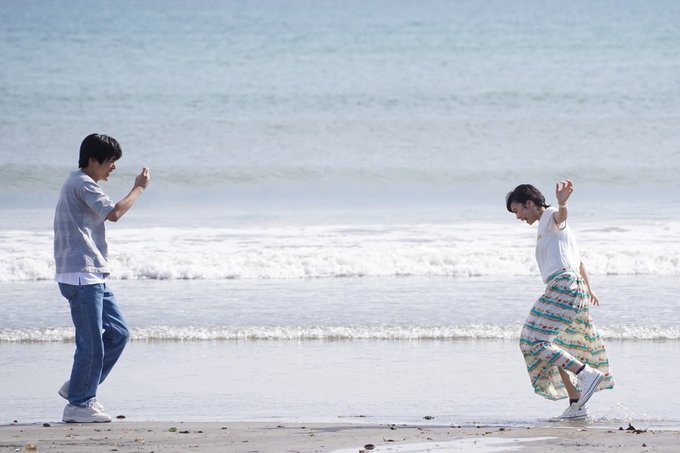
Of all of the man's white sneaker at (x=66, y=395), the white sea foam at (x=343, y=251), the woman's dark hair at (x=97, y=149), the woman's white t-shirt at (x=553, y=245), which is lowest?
the man's white sneaker at (x=66, y=395)

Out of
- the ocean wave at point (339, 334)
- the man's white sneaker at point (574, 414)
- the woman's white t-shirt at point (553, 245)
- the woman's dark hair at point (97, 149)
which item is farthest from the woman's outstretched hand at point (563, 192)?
the ocean wave at point (339, 334)

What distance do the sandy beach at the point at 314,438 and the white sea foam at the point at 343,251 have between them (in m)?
6.24

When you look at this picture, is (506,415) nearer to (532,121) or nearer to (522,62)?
(532,121)

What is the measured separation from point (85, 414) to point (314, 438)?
129 cm

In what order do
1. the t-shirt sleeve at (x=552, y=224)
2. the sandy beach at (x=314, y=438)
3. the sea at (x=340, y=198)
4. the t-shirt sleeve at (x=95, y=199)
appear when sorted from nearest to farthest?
the sandy beach at (x=314, y=438) → the t-shirt sleeve at (x=95, y=199) → the t-shirt sleeve at (x=552, y=224) → the sea at (x=340, y=198)

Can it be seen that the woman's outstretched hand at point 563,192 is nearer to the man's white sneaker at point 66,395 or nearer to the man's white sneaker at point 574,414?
the man's white sneaker at point 574,414

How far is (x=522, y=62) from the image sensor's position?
41594 millimetres

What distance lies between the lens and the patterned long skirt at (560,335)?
580 centimetres

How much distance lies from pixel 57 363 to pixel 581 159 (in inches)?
851

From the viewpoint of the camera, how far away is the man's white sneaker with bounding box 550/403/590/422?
5809 mm

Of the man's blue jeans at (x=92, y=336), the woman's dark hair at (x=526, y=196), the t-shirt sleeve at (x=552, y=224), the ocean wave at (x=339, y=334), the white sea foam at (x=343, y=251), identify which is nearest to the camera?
the man's blue jeans at (x=92, y=336)

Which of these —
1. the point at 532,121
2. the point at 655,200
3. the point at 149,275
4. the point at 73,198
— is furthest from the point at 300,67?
the point at 73,198

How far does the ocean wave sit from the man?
2636mm

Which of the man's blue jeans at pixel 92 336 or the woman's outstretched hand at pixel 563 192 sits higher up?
the woman's outstretched hand at pixel 563 192
